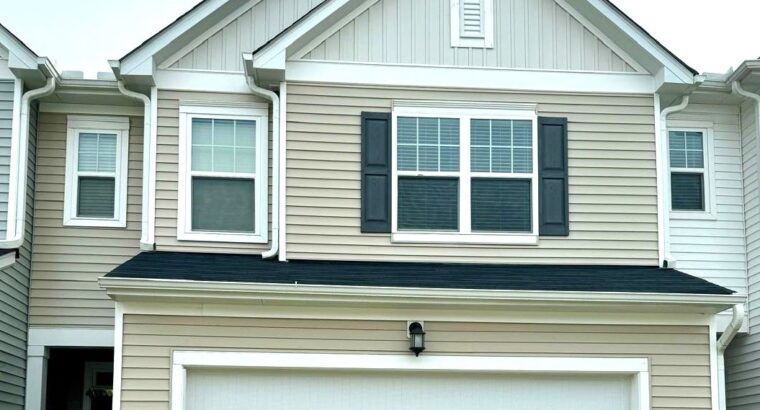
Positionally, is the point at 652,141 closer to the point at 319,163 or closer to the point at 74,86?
the point at 319,163

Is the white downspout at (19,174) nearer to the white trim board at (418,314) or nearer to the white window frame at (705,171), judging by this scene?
the white trim board at (418,314)

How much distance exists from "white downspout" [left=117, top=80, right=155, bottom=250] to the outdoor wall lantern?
306 centimetres

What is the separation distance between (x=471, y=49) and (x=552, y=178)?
1698 millimetres

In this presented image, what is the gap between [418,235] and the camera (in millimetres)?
11984

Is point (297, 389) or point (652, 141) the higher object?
point (652, 141)

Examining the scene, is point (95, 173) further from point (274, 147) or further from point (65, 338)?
point (274, 147)

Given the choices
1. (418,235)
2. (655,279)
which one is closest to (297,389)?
(418,235)

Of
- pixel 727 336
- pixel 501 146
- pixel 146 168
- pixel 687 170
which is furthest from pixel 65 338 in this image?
pixel 687 170

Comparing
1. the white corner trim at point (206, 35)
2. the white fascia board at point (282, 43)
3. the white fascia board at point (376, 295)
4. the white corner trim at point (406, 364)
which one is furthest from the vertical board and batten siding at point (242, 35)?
the white corner trim at point (406, 364)

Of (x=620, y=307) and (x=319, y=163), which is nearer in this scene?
(x=620, y=307)

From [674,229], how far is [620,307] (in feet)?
9.32

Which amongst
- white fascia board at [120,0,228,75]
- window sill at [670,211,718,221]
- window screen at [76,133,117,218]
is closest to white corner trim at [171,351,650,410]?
window sill at [670,211,718,221]

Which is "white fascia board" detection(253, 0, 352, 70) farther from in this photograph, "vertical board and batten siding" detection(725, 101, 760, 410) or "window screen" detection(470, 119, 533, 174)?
"vertical board and batten siding" detection(725, 101, 760, 410)

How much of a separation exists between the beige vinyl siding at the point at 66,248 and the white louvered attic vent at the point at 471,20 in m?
3.94
